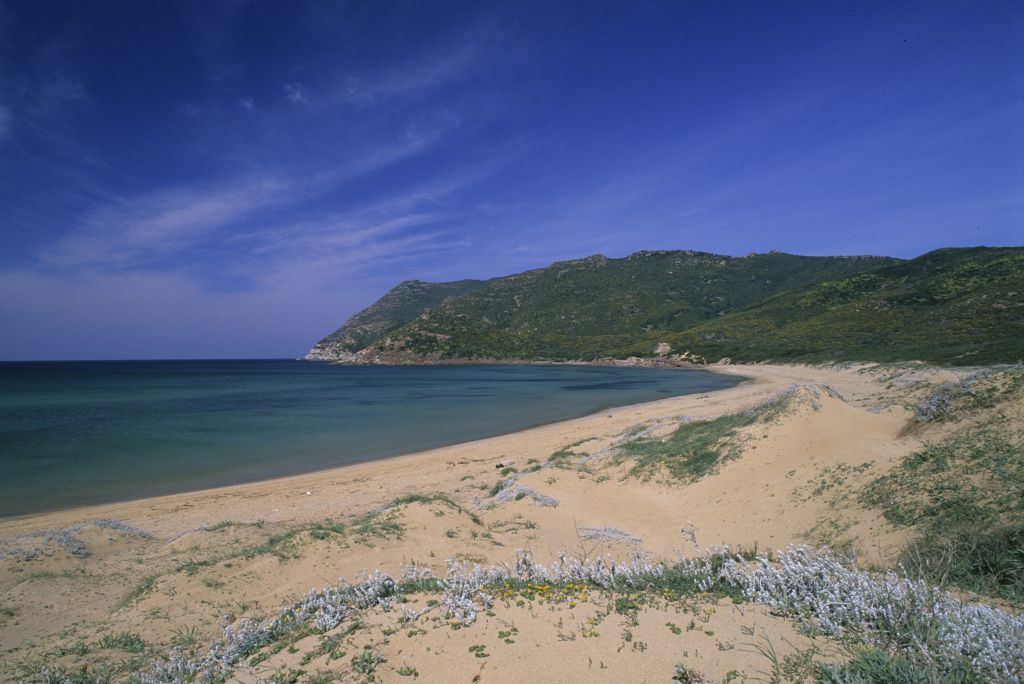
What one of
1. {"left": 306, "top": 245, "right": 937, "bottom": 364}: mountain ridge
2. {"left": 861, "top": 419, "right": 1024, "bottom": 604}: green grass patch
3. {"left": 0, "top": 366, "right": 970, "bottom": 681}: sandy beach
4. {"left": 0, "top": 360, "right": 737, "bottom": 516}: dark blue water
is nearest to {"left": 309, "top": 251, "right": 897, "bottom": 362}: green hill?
{"left": 306, "top": 245, "right": 937, "bottom": 364}: mountain ridge

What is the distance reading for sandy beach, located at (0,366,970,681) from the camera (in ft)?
14.3

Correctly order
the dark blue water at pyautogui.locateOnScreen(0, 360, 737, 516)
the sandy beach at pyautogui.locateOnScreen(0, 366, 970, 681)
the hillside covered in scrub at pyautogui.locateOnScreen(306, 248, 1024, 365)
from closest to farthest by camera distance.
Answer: the sandy beach at pyautogui.locateOnScreen(0, 366, 970, 681) → the dark blue water at pyautogui.locateOnScreen(0, 360, 737, 516) → the hillside covered in scrub at pyautogui.locateOnScreen(306, 248, 1024, 365)

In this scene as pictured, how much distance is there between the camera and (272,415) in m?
41.1

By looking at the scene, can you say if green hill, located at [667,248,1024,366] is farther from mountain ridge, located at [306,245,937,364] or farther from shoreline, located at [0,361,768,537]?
shoreline, located at [0,361,768,537]

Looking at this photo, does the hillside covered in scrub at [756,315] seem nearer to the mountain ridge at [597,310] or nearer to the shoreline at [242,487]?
the mountain ridge at [597,310]

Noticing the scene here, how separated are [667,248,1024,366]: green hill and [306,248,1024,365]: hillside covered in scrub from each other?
26 cm

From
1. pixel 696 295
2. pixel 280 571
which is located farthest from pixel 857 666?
pixel 696 295

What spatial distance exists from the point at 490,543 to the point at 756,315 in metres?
123

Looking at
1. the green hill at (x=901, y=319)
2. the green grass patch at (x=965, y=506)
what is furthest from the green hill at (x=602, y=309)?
the green grass patch at (x=965, y=506)

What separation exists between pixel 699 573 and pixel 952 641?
8.30 feet

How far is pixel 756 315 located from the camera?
115625 mm

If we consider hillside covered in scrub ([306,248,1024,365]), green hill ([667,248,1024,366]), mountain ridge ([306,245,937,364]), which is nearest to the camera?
green hill ([667,248,1024,366])

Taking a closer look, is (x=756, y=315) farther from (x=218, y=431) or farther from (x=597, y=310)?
(x=218, y=431)

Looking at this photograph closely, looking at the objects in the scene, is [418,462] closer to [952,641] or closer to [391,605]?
[391,605]
